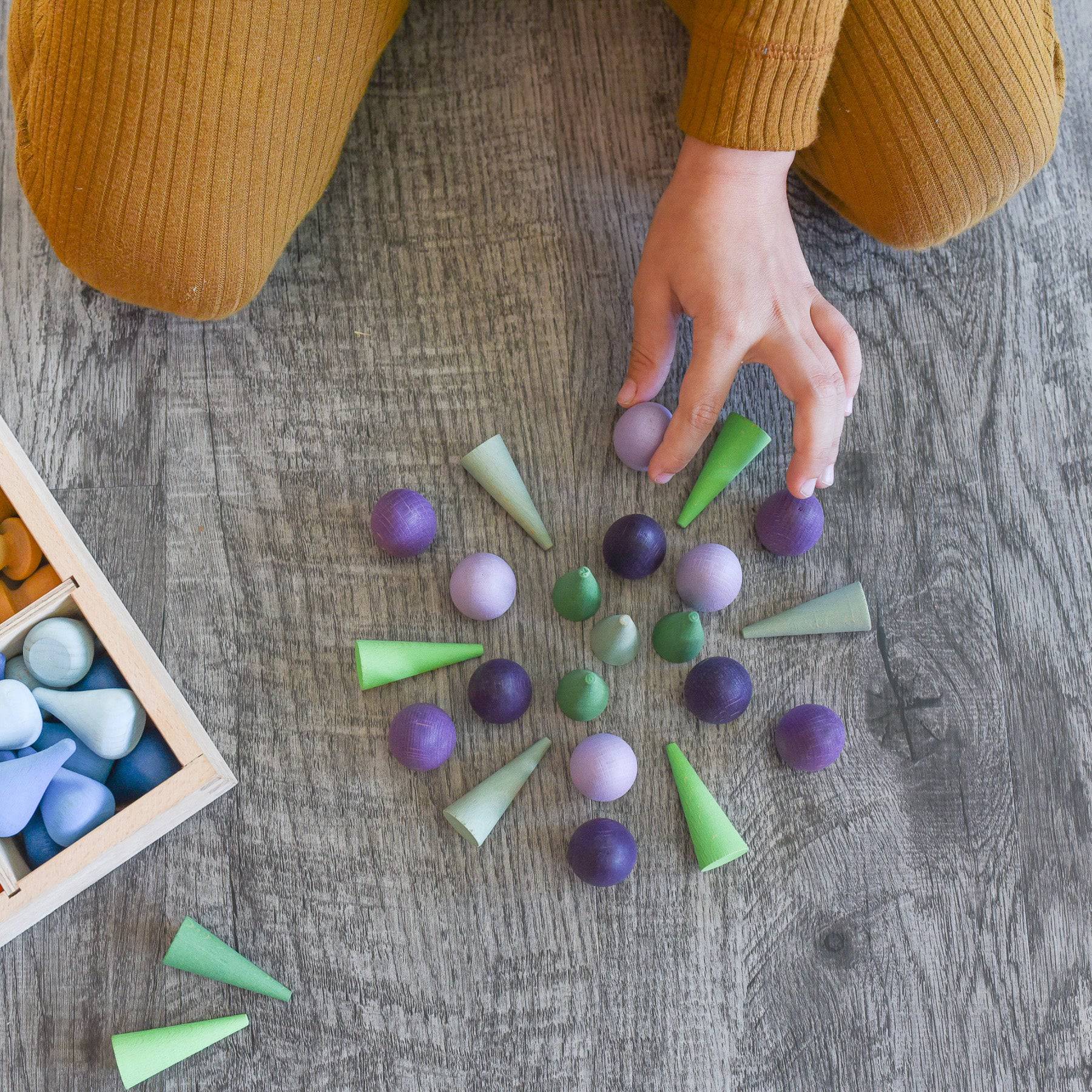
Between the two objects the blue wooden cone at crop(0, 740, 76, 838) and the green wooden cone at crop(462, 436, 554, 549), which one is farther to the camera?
the green wooden cone at crop(462, 436, 554, 549)

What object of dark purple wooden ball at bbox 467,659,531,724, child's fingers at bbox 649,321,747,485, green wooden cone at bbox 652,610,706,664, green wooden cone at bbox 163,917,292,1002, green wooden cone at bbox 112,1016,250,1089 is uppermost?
child's fingers at bbox 649,321,747,485

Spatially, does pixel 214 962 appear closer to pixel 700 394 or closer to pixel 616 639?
pixel 616 639

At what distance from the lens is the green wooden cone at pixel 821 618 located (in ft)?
2.23

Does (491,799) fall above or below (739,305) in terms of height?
below

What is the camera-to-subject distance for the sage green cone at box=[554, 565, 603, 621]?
25.3 inches

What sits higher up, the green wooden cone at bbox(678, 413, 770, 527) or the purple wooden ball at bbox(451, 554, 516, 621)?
the green wooden cone at bbox(678, 413, 770, 527)

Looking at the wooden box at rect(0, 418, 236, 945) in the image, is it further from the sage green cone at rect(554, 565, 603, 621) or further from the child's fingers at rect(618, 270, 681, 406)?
the child's fingers at rect(618, 270, 681, 406)

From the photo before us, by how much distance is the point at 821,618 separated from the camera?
680 mm

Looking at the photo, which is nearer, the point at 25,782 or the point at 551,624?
the point at 25,782

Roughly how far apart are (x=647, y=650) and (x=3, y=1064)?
499 millimetres

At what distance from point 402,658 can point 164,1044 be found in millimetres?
284

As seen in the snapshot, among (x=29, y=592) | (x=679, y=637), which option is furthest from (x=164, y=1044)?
(x=679, y=637)

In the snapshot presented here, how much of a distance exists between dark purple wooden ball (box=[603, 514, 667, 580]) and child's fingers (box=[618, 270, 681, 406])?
94 mm

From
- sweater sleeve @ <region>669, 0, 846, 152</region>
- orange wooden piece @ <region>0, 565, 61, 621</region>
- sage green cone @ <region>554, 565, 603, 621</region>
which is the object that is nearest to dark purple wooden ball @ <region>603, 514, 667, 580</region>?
sage green cone @ <region>554, 565, 603, 621</region>
